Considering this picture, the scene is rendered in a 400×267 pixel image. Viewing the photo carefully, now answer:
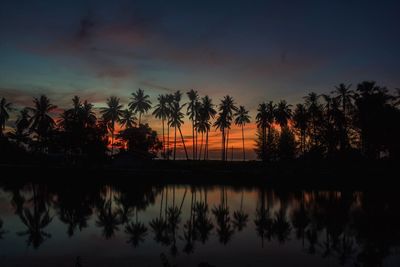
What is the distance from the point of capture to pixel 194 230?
23.6 m

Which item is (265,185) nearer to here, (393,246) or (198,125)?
(393,246)

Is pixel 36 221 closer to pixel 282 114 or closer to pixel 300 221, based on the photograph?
pixel 300 221

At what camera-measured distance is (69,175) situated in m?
57.7

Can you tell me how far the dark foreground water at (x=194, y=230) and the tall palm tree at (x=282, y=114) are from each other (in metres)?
53.5

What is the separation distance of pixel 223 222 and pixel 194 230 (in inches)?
142

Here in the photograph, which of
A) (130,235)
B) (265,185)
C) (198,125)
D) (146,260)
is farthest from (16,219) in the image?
(198,125)

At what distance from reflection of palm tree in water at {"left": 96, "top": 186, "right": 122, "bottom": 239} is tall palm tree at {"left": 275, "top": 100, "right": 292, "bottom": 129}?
64.8m

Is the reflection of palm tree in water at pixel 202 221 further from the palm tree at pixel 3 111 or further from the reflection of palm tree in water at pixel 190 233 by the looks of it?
the palm tree at pixel 3 111

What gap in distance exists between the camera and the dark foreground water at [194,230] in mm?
17250

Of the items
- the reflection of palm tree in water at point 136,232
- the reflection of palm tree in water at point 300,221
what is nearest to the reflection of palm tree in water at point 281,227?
the reflection of palm tree in water at point 300,221

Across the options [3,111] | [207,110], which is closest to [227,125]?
[207,110]

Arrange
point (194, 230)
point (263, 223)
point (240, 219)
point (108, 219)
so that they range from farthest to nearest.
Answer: point (240, 219)
point (108, 219)
point (263, 223)
point (194, 230)

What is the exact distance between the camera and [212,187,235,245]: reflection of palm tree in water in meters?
21.6

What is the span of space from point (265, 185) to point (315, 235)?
32.3 m
